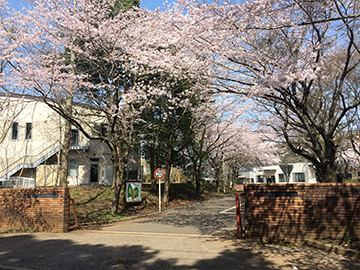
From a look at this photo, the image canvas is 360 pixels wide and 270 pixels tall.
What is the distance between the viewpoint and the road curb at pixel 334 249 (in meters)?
6.21

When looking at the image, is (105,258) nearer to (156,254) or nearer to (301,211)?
(156,254)

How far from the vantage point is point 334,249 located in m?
6.62

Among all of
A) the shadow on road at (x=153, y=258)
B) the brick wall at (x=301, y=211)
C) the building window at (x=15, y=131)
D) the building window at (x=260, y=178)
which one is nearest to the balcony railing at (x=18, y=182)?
the building window at (x=15, y=131)

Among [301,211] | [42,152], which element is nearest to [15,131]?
[42,152]

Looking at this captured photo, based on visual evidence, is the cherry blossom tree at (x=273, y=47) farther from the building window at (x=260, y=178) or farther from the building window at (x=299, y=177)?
the building window at (x=260, y=178)

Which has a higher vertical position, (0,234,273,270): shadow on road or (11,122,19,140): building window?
(11,122,19,140): building window

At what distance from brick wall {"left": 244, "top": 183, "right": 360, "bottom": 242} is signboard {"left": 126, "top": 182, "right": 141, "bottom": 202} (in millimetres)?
10609

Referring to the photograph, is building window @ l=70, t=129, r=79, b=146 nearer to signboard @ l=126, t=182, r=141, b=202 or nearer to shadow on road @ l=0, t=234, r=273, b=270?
signboard @ l=126, t=182, r=141, b=202

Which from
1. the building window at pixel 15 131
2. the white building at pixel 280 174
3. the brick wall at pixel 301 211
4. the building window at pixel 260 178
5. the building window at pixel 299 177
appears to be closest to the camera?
the brick wall at pixel 301 211

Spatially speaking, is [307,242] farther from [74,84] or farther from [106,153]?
[106,153]

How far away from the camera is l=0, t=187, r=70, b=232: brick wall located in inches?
400

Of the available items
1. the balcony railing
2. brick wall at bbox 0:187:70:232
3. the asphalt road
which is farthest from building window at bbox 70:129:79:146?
the asphalt road

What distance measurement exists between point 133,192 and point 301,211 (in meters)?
12.2

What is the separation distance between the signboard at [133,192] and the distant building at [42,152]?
6.85 m
